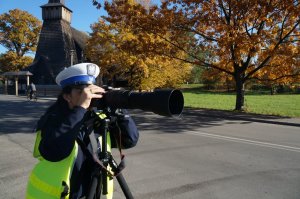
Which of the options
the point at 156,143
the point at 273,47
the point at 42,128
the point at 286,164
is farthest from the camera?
the point at 273,47

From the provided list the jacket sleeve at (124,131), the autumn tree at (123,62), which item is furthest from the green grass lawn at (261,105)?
the jacket sleeve at (124,131)

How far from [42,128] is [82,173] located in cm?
38

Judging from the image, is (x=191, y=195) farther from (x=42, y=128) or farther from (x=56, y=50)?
(x=56, y=50)

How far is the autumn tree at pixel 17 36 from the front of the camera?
181 feet

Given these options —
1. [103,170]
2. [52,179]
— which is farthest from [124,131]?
[52,179]

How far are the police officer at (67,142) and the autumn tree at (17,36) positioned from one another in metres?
57.1

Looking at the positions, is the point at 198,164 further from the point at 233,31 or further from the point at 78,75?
the point at 233,31

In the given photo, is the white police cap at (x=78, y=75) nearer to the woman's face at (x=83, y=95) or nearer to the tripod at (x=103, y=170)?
the woman's face at (x=83, y=95)

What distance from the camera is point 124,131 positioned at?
2.27 m

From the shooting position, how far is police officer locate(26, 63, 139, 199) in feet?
6.24

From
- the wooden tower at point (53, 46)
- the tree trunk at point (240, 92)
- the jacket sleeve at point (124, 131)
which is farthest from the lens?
the wooden tower at point (53, 46)

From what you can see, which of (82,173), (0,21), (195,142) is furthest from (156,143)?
(0,21)

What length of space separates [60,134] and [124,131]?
0.51 m

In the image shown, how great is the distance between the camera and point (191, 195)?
4566mm
